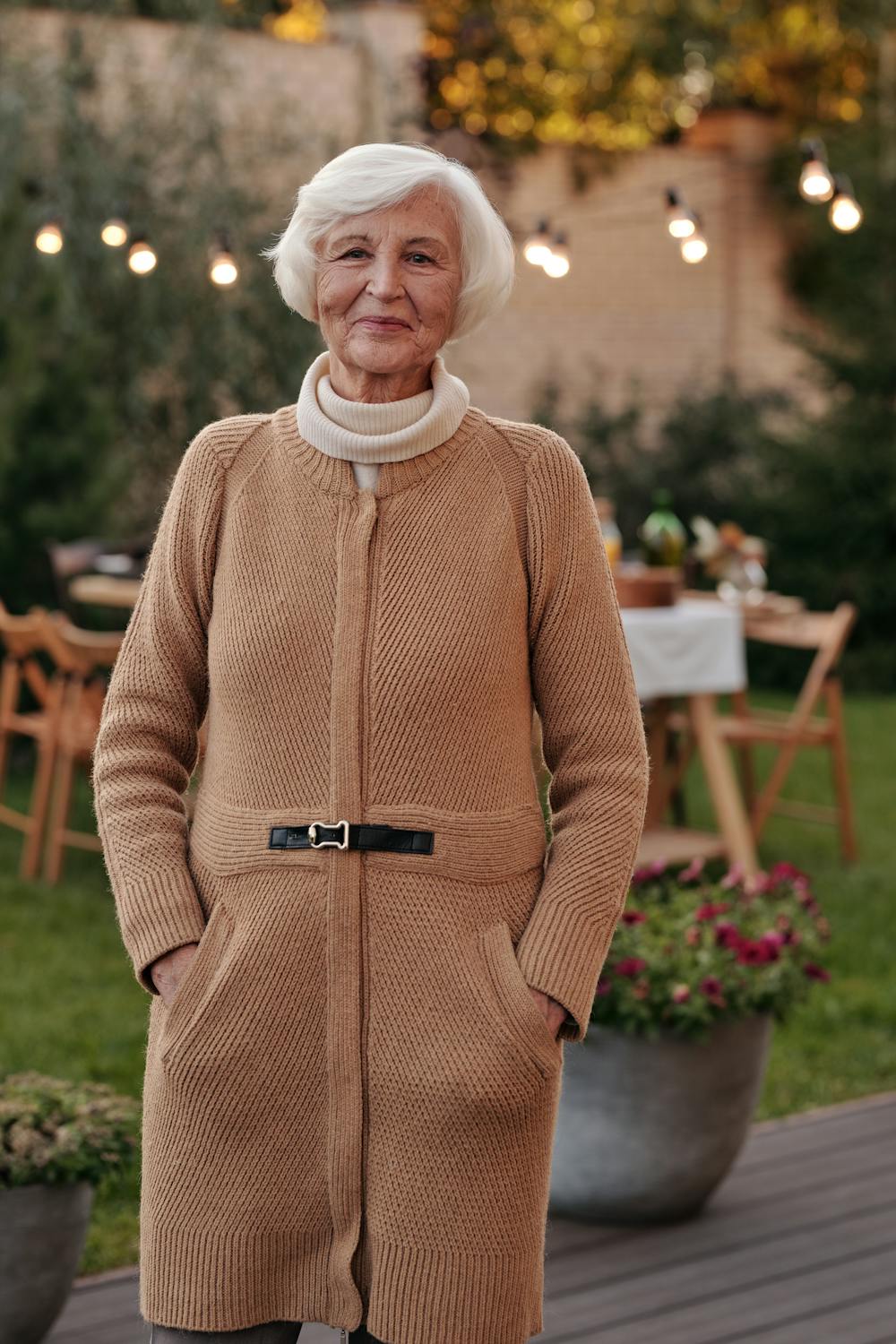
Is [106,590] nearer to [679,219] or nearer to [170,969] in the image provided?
[679,219]

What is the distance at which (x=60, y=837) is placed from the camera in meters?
6.39

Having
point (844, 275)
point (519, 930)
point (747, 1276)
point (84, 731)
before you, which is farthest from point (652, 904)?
point (844, 275)

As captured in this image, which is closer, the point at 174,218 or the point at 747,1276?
the point at 747,1276

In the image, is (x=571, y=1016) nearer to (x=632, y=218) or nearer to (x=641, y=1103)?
(x=641, y=1103)

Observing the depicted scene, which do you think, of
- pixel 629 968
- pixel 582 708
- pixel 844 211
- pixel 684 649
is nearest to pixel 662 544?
pixel 684 649

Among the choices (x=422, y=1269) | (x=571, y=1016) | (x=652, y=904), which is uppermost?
(x=571, y=1016)

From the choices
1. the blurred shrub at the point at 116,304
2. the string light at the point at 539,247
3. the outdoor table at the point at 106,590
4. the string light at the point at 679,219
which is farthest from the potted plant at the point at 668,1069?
the blurred shrub at the point at 116,304

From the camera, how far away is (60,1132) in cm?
277

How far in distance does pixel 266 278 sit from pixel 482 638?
864 centimetres

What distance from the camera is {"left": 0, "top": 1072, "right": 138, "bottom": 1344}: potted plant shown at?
2.70 m

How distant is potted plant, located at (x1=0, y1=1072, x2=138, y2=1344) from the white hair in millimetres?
1432

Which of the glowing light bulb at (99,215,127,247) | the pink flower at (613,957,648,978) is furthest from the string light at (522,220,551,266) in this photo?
the pink flower at (613,957,648,978)

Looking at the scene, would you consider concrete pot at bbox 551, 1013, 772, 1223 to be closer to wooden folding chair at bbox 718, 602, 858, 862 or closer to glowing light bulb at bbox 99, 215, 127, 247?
glowing light bulb at bbox 99, 215, 127, 247

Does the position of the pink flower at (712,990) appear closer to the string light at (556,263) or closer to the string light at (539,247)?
the string light at (556,263)
